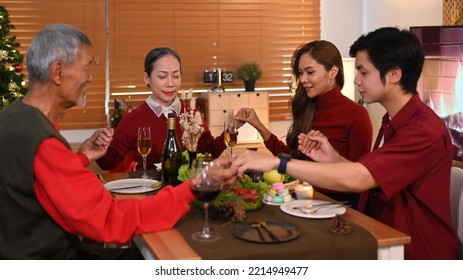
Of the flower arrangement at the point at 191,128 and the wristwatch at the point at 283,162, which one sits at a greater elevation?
the flower arrangement at the point at 191,128

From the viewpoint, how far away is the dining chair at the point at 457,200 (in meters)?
2.12

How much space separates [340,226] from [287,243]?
0.18 metres

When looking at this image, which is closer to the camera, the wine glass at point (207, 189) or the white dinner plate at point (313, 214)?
the wine glass at point (207, 189)

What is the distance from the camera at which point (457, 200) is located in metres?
2.17

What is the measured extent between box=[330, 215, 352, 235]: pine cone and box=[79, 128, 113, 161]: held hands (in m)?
1.12

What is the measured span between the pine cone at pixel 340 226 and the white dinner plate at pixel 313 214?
116 millimetres

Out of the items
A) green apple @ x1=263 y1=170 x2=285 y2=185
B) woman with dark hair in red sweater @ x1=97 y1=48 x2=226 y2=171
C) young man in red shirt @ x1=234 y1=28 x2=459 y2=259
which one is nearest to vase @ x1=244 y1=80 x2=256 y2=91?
woman with dark hair in red sweater @ x1=97 y1=48 x2=226 y2=171

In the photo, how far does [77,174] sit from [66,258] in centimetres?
32

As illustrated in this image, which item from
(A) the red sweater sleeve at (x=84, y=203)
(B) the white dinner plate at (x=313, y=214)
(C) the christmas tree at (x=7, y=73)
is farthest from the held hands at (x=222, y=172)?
(C) the christmas tree at (x=7, y=73)

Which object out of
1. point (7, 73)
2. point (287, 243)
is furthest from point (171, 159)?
point (7, 73)

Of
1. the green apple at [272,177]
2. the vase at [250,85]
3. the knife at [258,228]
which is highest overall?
the vase at [250,85]

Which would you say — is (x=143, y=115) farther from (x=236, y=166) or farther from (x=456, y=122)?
(x=456, y=122)

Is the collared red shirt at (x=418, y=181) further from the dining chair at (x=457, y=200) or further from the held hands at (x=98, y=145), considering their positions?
the held hands at (x=98, y=145)
